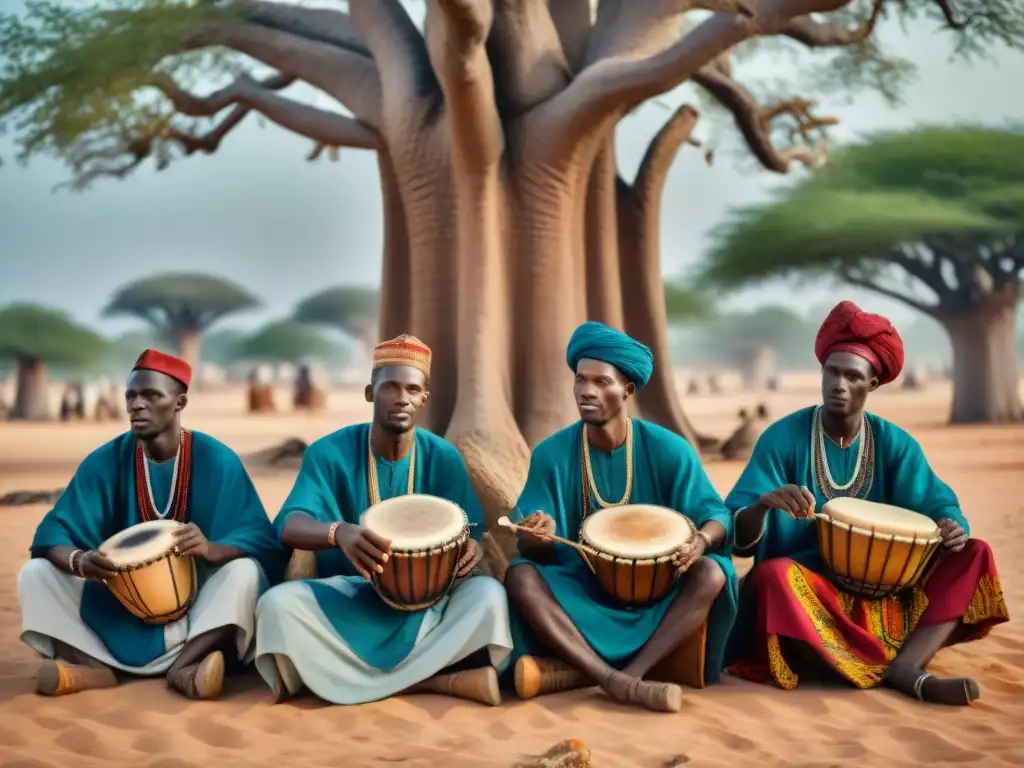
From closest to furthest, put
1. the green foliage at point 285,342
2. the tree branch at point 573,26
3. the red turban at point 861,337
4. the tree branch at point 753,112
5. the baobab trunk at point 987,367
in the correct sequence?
the red turban at point 861,337 < the tree branch at point 573,26 < the tree branch at point 753,112 < the baobab trunk at point 987,367 < the green foliage at point 285,342

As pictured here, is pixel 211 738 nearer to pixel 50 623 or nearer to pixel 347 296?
pixel 50 623

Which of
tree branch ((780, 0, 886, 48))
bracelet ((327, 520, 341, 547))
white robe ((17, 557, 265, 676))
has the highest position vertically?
tree branch ((780, 0, 886, 48))

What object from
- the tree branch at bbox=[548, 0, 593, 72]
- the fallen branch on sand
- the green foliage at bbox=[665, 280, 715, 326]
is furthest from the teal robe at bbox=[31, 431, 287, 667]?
the green foliage at bbox=[665, 280, 715, 326]

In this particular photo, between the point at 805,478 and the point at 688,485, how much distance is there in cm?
48

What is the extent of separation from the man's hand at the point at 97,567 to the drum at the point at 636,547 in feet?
5.62

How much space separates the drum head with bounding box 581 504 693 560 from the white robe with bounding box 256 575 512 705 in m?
0.43

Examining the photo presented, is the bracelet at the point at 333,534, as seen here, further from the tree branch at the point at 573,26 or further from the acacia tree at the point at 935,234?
the acacia tree at the point at 935,234

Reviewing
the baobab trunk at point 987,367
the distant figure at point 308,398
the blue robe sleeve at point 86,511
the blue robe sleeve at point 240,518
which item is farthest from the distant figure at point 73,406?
the blue robe sleeve at point 240,518

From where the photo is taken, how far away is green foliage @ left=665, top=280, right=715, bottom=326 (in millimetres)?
40000

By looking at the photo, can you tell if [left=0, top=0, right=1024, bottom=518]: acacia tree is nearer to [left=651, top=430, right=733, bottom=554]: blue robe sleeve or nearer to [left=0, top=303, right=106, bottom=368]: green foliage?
[left=651, top=430, right=733, bottom=554]: blue robe sleeve

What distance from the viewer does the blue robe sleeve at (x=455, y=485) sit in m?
4.61

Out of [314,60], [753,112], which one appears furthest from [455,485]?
[753,112]

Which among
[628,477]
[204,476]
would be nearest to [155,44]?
[204,476]

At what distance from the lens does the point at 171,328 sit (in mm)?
42719
